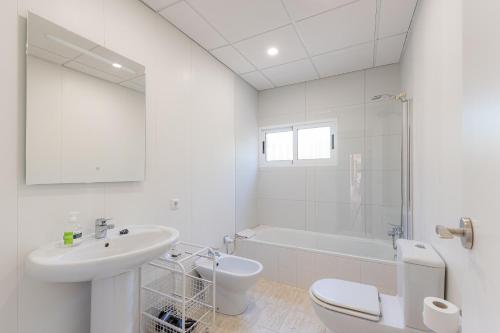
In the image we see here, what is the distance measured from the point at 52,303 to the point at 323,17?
2.63 metres

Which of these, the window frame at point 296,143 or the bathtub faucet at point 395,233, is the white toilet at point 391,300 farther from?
the window frame at point 296,143

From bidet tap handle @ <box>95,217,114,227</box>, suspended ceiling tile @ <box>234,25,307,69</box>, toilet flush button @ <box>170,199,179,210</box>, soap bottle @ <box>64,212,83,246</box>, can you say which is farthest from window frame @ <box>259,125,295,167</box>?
soap bottle @ <box>64,212,83,246</box>

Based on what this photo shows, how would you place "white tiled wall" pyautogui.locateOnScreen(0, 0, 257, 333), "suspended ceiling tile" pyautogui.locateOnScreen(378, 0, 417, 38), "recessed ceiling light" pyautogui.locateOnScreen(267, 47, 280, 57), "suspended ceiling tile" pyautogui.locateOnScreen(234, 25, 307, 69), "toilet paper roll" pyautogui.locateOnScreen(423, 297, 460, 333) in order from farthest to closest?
"recessed ceiling light" pyautogui.locateOnScreen(267, 47, 280, 57)
"suspended ceiling tile" pyautogui.locateOnScreen(234, 25, 307, 69)
"suspended ceiling tile" pyautogui.locateOnScreen(378, 0, 417, 38)
"white tiled wall" pyautogui.locateOnScreen(0, 0, 257, 333)
"toilet paper roll" pyautogui.locateOnScreen(423, 297, 460, 333)

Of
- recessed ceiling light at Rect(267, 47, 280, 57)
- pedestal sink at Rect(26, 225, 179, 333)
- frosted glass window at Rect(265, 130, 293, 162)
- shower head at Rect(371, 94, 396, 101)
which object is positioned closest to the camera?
pedestal sink at Rect(26, 225, 179, 333)

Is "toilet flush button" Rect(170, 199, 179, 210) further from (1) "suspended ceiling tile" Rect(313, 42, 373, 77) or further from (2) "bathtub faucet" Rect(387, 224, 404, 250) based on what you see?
(2) "bathtub faucet" Rect(387, 224, 404, 250)

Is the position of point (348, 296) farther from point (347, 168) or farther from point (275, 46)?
point (275, 46)

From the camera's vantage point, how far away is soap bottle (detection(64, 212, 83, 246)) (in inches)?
47.5

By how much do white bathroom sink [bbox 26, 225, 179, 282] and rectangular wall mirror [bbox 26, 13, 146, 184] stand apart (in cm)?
36

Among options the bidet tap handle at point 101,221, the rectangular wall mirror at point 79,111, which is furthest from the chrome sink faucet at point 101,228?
the rectangular wall mirror at point 79,111

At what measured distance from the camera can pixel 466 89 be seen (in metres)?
0.67

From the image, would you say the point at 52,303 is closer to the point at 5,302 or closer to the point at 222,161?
the point at 5,302

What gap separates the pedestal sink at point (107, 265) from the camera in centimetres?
99

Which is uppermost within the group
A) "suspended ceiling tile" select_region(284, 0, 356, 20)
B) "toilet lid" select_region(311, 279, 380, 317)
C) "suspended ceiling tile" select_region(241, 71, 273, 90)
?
"suspended ceiling tile" select_region(284, 0, 356, 20)

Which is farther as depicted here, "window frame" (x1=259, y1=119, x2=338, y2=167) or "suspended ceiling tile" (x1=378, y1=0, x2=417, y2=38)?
"window frame" (x1=259, y1=119, x2=338, y2=167)
